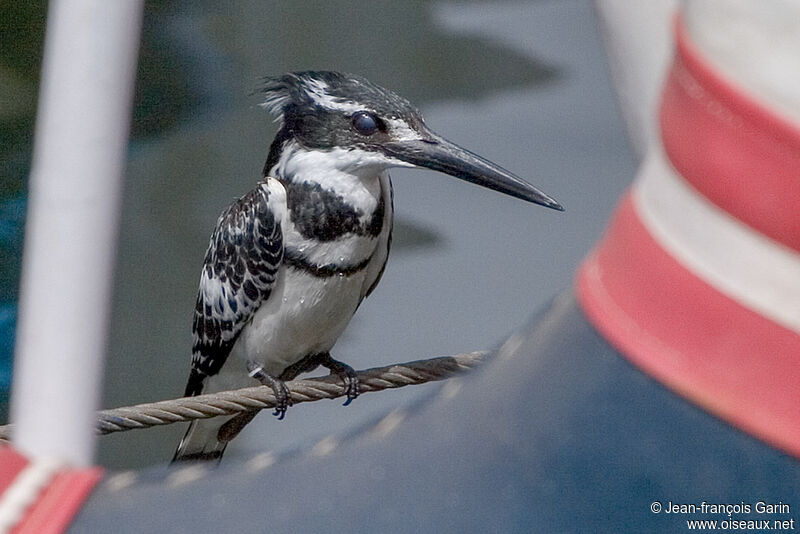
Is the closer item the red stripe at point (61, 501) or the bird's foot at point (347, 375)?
the red stripe at point (61, 501)

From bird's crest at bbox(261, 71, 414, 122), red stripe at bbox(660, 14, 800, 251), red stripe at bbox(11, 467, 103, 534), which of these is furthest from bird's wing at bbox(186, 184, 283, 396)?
red stripe at bbox(660, 14, 800, 251)

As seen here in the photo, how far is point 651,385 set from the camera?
343 mm

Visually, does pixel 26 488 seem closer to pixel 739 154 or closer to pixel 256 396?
pixel 739 154

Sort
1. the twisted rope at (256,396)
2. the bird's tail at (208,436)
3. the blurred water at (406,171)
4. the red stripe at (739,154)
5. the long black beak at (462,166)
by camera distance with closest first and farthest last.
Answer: the red stripe at (739,154) → the twisted rope at (256,396) → the long black beak at (462,166) → the bird's tail at (208,436) → the blurred water at (406,171)

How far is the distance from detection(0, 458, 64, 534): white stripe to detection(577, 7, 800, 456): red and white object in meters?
0.22

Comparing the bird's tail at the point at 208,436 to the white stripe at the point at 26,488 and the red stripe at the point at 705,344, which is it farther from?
the red stripe at the point at 705,344

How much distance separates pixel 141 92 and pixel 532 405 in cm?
157

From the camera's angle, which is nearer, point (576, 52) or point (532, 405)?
point (532, 405)

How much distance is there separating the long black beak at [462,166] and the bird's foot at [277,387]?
303 millimetres

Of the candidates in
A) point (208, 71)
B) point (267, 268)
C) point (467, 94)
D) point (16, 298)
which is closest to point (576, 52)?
point (467, 94)

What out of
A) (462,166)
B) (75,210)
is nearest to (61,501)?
(75,210)

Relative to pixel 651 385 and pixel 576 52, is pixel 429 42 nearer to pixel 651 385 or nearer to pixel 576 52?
pixel 576 52

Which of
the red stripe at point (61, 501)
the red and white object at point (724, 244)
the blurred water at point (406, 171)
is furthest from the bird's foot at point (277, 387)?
the red and white object at point (724, 244)

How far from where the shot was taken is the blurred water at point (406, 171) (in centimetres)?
179
